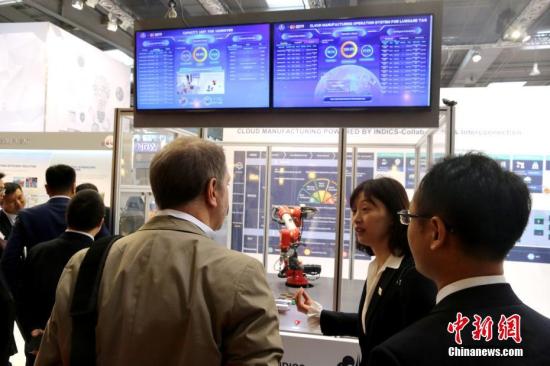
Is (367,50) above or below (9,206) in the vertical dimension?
above

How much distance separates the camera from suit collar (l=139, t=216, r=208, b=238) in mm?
1119

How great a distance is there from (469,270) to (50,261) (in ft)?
7.67

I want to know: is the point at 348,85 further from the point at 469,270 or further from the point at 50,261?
the point at 50,261

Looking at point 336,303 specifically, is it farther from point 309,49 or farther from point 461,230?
point 461,230

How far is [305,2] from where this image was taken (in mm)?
5984

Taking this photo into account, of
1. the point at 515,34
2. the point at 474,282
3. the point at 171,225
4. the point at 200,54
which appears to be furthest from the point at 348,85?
the point at 515,34

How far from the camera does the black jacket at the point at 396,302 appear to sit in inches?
57.2

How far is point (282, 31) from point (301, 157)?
3.17 meters

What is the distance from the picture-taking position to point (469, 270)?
0.88 meters

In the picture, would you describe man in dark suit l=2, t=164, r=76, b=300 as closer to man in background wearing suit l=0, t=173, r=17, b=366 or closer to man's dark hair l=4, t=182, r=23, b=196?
man in background wearing suit l=0, t=173, r=17, b=366

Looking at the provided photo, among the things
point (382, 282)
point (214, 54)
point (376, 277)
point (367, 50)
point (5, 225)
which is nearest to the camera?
point (382, 282)

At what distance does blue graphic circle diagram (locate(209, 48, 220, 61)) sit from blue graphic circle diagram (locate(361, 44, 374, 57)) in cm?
96

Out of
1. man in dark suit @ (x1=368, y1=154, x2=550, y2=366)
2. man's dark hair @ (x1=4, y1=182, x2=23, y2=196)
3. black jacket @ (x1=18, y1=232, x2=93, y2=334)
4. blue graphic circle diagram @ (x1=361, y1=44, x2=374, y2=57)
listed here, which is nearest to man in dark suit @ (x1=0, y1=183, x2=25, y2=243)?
man's dark hair @ (x1=4, y1=182, x2=23, y2=196)

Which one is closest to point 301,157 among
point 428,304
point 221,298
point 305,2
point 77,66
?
point 305,2
